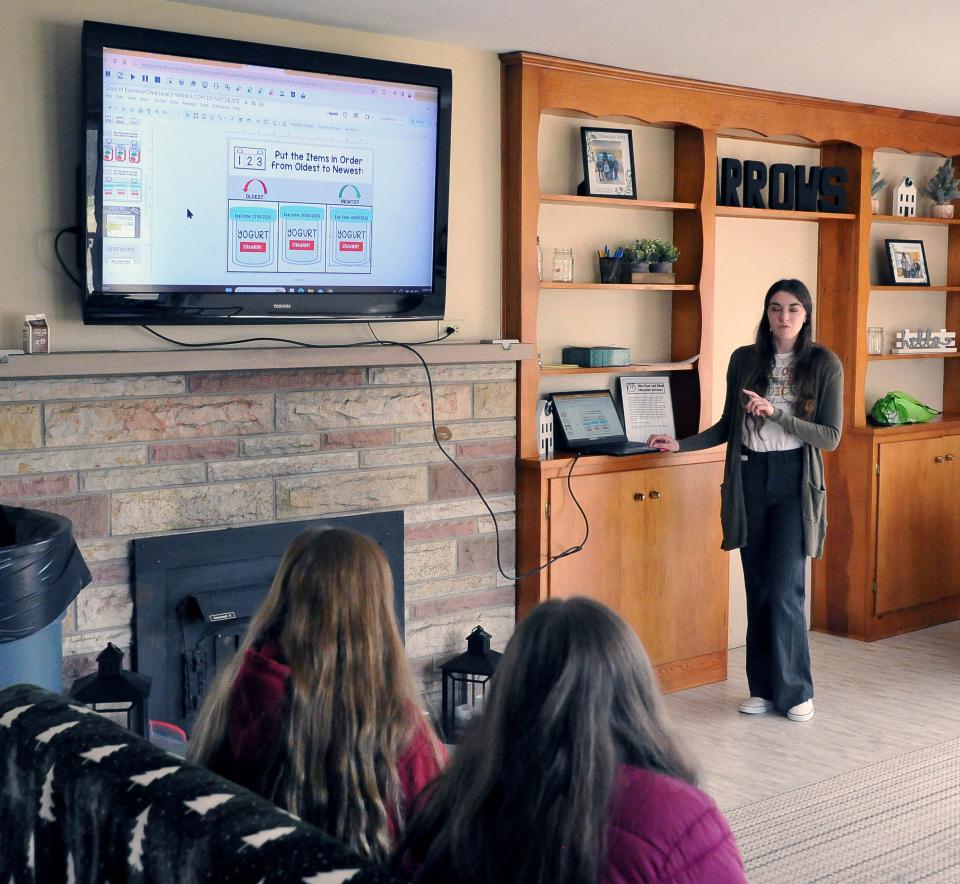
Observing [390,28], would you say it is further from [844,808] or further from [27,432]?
[844,808]

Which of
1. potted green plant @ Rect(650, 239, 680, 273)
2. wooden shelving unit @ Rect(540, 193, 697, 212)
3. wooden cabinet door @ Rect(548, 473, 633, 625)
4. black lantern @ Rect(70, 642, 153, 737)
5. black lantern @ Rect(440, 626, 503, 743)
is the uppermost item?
wooden shelving unit @ Rect(540, 193, 697, 212)

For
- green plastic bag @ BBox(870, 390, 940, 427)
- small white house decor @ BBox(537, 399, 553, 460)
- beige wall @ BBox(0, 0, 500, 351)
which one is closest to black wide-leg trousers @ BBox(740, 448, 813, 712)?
small white house decor @ BBox(537, 399, 553, 460)

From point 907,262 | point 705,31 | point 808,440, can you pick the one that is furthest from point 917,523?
point 705,31

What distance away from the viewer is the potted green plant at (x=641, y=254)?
14.5ft

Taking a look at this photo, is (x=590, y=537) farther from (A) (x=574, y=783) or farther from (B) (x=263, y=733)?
(A) (x=574, y=783)

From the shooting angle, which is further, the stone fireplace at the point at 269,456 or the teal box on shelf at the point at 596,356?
the teal box on shelf at the point at 596,356

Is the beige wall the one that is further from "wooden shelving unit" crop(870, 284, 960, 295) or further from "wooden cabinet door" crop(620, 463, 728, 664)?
"wooden shelving unit" crop(870, 284, 960, 295)

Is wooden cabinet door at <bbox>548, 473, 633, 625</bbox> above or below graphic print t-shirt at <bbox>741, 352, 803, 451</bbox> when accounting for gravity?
below

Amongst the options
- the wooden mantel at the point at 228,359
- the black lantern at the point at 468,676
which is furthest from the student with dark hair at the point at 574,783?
the black lantern at the point at 468,676

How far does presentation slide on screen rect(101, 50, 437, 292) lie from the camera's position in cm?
318

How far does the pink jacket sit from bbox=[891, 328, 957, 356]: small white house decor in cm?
448

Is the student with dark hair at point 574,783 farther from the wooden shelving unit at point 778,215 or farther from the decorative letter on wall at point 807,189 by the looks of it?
the decorative letter on wall at point 807,189

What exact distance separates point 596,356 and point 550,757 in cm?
304

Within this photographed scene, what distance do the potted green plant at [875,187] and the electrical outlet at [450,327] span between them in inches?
88.9
